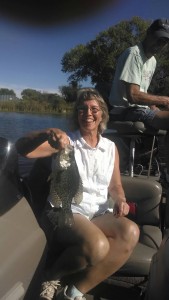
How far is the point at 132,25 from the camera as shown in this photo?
28531 millimetres

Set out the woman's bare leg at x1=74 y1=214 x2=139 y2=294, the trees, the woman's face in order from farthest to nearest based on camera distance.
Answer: the trees < the woman's face < the woman's bare leg at x1=74 y1=214 x2=139 y2=294

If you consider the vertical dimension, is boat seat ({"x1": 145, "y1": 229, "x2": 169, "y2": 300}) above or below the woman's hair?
below

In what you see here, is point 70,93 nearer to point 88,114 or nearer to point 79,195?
point 88,114

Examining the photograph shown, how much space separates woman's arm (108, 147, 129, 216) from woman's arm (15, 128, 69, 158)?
2.07ft

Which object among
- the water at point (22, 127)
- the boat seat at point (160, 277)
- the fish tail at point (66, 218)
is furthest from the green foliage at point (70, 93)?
the boat seat at point (160, 277)

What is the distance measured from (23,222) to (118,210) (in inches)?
35.4

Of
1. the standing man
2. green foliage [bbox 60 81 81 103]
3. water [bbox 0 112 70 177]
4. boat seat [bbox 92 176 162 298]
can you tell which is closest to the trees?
water [bbox 0 112 70 177]

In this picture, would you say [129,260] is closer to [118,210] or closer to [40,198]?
[118,210]

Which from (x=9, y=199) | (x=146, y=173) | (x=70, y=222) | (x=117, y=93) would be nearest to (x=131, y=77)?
(x=117, y=93)

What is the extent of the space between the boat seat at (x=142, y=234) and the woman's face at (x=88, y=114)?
0.82 m

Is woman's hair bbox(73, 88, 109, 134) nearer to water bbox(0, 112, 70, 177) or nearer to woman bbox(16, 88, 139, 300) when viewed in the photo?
woman bbox(16, 88, 139, 300)

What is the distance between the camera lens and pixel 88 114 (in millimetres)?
3152

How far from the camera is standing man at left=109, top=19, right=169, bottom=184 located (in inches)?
173

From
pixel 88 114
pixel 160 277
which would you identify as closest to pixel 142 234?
pixel 88 114
